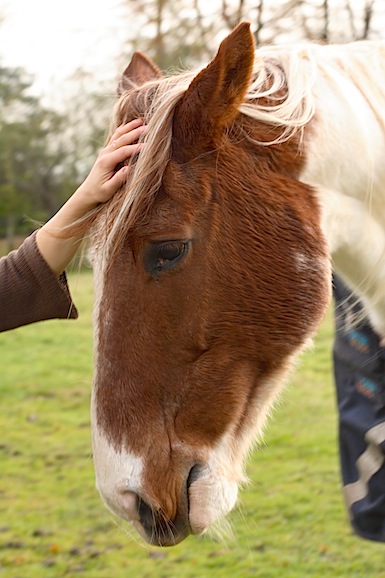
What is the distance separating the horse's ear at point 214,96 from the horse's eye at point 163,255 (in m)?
0.23

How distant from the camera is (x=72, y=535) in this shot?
4.55 meters

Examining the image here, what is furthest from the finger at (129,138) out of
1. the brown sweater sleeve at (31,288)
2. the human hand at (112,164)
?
the brown sweater sleeve at (31,288)

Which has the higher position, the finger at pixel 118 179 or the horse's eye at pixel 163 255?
the finger at pixel 118 179

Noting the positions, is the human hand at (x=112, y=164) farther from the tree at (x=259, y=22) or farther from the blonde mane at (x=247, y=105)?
the tree at (x=259, y=22)

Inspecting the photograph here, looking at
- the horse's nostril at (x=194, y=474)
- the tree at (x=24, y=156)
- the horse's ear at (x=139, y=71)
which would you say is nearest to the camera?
the horse's nostril at (x=194, y=474)

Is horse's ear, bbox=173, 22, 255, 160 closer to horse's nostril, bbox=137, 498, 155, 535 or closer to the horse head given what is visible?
the horse head

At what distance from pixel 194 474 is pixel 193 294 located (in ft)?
1.50

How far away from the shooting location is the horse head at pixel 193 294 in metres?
1.80

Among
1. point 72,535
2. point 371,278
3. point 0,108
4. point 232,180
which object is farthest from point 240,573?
point 0,108

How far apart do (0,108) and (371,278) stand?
2490cm

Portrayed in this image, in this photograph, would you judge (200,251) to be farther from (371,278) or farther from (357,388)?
(357,388)

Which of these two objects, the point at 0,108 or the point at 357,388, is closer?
the point at 357,388

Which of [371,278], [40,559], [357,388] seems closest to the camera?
[371,278]

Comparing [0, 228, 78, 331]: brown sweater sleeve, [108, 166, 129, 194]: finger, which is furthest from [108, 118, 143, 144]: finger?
A: [0, 228, 78, 331]: brown sweater sleeve
